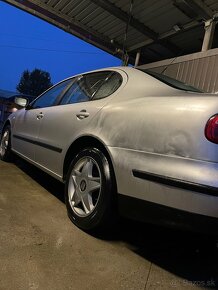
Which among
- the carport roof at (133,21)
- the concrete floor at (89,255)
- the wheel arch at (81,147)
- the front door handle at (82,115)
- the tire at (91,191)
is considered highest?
the carport roof at (133,21)

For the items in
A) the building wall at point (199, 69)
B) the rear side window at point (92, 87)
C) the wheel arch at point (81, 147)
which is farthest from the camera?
the building wall at point (199, 69)

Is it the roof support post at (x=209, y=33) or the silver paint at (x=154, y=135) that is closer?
the silver paint at (x=154, y=135)

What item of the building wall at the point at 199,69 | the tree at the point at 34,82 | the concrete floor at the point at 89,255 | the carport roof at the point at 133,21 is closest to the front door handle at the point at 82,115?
the concrete floor at the point at 89,255

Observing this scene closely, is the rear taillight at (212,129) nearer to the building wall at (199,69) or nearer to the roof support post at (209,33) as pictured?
the building wall at (199,69)

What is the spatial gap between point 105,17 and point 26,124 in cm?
558

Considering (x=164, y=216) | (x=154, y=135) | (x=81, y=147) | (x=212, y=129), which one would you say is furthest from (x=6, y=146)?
(x=212, y=129)

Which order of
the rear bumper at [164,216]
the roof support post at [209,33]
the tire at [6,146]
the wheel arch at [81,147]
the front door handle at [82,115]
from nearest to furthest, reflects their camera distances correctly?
the rear bumper at [164,216], the wheel arch at [81,147], the front door handle at [82,115], the tire at [6,146], the roof support post at [209,33]

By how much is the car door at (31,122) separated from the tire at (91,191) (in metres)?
1.30

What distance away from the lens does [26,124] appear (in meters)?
4.93

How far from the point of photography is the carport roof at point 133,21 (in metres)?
8.10

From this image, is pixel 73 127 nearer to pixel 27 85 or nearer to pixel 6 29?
pixel 27 85

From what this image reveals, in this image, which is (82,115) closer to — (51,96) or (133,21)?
(51,96)

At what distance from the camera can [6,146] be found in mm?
5949

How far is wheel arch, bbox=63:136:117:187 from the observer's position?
2961 mm
